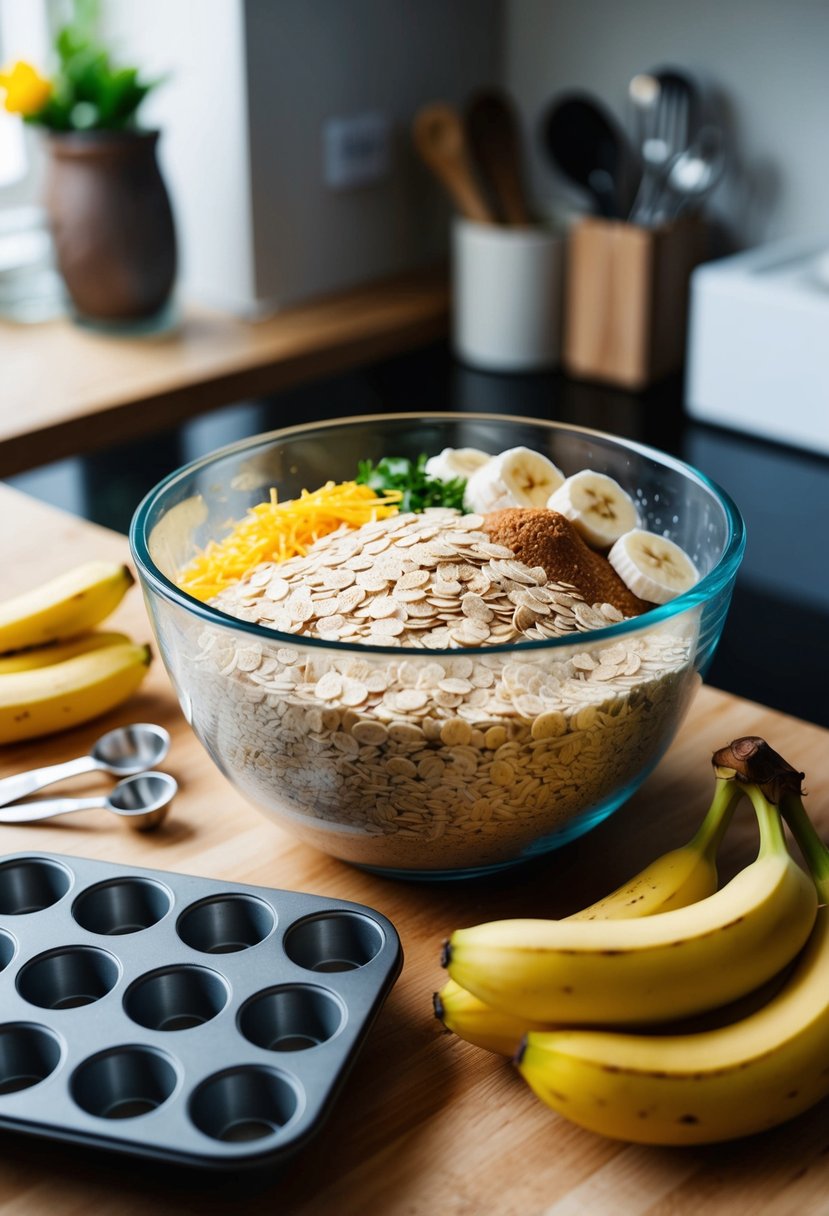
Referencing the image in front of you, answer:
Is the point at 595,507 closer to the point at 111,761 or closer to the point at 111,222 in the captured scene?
the point at 111,761

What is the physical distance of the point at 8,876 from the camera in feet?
2.51

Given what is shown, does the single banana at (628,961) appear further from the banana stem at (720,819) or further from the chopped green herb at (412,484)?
the chopped green herb at (412,484)

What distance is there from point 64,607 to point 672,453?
3.18 feet

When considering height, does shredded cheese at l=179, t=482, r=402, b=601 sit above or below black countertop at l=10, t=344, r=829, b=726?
above

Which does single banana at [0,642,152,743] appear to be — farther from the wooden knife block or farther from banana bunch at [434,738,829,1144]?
the wooden knife block

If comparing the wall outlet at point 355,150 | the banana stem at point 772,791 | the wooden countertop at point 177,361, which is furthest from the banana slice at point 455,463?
the wall outlet at point 355,150

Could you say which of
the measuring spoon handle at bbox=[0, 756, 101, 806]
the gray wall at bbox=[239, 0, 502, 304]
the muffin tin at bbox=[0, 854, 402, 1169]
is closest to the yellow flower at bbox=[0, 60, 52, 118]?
the gray wall at bbox=[239, 0, 502, 304]

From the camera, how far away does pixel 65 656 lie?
3.39 feet

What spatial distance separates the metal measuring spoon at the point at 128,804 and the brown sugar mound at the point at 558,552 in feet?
0.90

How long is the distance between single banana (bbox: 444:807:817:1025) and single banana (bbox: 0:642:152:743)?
17.0 inches

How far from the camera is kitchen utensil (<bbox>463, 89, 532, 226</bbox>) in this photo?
81.2 inches

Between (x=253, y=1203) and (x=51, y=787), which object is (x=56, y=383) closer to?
(x=51, y=787)

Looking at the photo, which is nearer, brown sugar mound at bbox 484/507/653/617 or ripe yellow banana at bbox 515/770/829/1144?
ripe yellow banana at bbox 515/770/829/1144

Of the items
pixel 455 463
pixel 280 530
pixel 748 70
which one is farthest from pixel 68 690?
pixel 748 70
